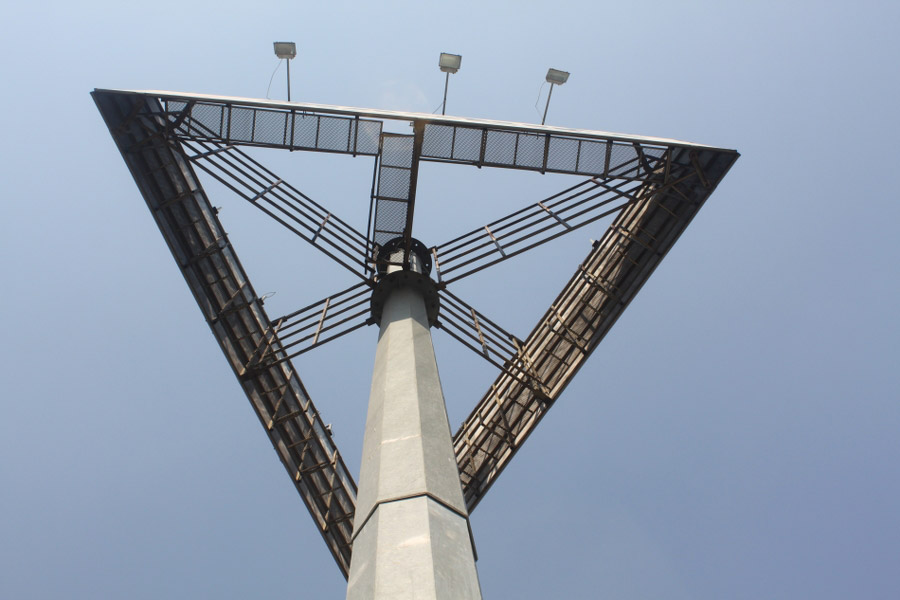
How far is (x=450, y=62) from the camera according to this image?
1625 centimetres

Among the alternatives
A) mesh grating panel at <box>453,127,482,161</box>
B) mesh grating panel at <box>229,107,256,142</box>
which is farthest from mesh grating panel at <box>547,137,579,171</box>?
mesh grating panel at <box>229,107,256,142</box>

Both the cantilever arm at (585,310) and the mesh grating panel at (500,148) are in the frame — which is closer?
the mesh grating panel at (500,148)

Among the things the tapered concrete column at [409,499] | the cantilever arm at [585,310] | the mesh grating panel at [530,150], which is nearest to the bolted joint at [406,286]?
the tapered concrete column at [409,499]

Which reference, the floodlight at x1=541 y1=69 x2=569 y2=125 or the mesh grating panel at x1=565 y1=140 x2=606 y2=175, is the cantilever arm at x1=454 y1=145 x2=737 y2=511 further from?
the floodlight at x1=541 y1=69 x2=569 y2=125

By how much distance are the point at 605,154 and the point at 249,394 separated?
36.6 feet

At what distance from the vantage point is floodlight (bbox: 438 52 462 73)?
638 inches

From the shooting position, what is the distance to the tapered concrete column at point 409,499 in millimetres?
7512

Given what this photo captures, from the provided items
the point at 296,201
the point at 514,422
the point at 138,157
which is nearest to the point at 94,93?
the point at 138,157

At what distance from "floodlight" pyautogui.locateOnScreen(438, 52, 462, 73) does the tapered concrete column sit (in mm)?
6874

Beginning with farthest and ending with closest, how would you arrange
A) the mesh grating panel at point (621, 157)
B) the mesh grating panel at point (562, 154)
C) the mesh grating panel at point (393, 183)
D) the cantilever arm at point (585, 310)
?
1. the cantilever arm at point (585, 310)
2. the mesh grating panel at point (621, 157)
3. the mesh grating panel at point (393, 183)
4. the mesh grating panel at point (562, 154)

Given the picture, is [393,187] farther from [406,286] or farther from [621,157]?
[621,157]

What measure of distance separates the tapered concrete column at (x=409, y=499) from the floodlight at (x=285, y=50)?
774cm

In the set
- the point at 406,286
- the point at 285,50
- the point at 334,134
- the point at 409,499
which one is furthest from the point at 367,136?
the point at 409,499

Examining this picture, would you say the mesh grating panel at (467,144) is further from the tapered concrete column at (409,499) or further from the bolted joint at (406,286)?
the tapered concrete column at (409,499)
